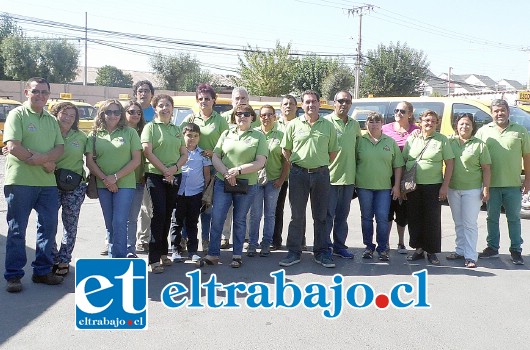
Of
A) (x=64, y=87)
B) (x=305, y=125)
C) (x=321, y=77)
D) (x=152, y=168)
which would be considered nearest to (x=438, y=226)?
(x=305, y=125)

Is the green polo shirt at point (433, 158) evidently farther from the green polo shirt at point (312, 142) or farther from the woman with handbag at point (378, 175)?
the green polo shirt at point (312, 142)

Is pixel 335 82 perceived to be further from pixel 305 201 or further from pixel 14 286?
pixel 14 286

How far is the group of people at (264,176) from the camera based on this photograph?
5.24m

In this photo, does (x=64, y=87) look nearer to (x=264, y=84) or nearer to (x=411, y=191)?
(x=264, y=84)

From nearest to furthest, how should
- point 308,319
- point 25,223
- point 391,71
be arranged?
point 308,319 < point 25,223 < point 391,71

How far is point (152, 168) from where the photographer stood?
5.64 metres

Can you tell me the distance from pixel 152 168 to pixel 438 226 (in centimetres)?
333

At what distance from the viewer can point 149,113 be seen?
6.53m

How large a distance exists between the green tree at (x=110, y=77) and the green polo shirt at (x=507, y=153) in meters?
54.8

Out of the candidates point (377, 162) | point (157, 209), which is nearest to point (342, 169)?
point (377, 162)

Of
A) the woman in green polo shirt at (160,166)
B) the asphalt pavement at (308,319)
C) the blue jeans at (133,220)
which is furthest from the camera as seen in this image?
the blue jeans at (133,220)

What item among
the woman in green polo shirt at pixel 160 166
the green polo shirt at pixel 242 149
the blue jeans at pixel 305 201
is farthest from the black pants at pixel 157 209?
the blue jeans at pixel 305 201

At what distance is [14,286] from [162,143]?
1.97 m

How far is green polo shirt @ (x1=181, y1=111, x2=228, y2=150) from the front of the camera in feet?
20.5
